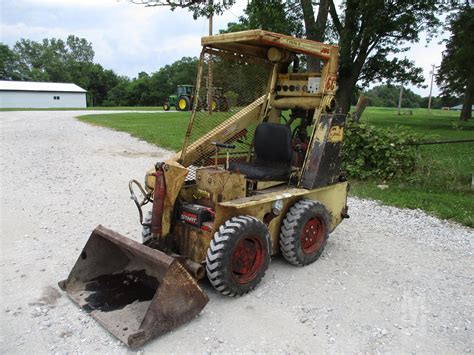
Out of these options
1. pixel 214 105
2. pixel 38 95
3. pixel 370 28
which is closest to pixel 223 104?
pixel 214 105

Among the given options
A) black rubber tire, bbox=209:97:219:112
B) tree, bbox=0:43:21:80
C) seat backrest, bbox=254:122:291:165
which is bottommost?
seat backrest, bbox=254:122:291:165

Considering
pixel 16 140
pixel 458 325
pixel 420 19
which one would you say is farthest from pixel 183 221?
pixel 420 19

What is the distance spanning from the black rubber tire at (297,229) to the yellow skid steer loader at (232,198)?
0.01m

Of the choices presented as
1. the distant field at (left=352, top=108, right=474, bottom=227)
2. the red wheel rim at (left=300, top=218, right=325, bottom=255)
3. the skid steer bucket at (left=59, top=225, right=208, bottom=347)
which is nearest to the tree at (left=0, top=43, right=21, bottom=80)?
the distant field at (left=352, top=108, right=474, bottom=227)

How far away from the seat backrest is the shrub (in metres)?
4.05

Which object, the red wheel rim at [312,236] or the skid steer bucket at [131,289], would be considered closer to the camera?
the skid steer bucket at [131,289]

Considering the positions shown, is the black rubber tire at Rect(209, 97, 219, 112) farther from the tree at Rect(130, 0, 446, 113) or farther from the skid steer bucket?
the tree at Rect(130, 0, 446, 113)

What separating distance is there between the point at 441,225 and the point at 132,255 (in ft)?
14.6

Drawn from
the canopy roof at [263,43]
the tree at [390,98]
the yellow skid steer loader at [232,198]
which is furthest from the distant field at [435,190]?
the tree at [390,98]

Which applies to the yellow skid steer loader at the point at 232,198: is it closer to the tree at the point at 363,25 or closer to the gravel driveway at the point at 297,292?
the gravel driveway at the point at 297,292

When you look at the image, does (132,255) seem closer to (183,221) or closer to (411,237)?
(183,221)

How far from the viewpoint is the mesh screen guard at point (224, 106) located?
4285 millimetres

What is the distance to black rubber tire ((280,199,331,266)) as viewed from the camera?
13.4 feet

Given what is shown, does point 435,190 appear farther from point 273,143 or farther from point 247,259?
point 247,259
